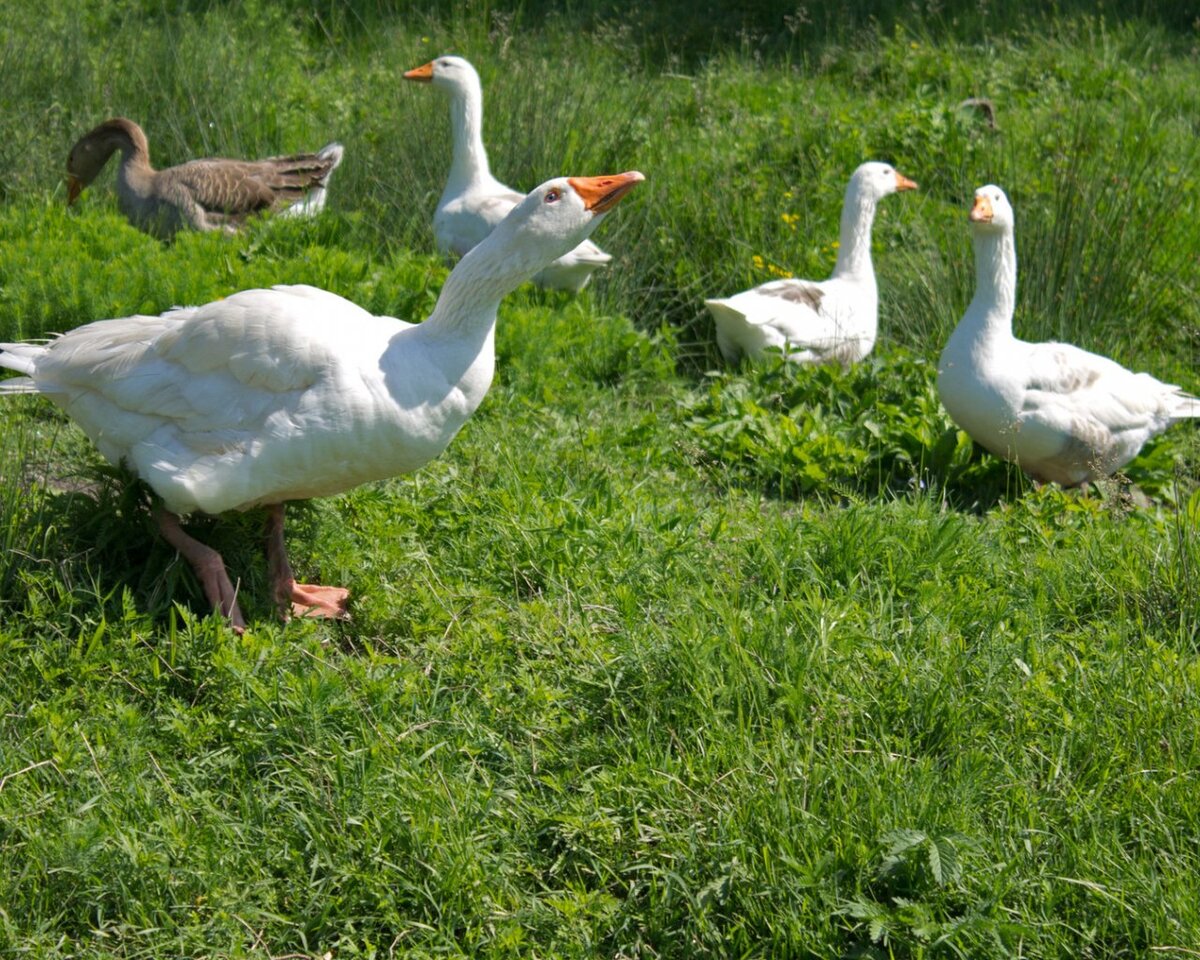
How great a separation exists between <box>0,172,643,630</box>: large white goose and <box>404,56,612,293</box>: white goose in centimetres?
336

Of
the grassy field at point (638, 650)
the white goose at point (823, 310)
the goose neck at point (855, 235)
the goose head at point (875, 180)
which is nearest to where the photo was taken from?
the grassy field at point (638, 650)

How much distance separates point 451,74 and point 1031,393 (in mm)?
4215

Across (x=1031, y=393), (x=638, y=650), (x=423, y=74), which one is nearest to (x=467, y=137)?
(x=423, y=74)

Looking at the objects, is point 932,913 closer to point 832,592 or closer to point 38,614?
point 832,592

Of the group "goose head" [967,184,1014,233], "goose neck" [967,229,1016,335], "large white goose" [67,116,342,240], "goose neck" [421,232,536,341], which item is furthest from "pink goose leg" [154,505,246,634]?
"large white goose" [67,116,342,240]

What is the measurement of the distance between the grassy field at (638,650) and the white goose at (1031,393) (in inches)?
10.4

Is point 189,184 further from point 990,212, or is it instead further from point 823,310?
point 990,212

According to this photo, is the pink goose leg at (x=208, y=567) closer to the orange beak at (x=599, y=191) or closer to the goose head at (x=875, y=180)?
the orange beak at (x=599, y=191)

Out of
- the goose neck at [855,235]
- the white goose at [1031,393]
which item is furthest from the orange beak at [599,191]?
the goose neck at [855,235]

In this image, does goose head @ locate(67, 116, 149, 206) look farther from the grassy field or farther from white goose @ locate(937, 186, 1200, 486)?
white goose @ locate(937, 186, 1200, 486)

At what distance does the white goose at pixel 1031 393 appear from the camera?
6.28 metres

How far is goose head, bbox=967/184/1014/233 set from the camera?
6445mm

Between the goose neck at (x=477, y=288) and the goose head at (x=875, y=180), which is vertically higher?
the goose neck at (x=477, y=288)

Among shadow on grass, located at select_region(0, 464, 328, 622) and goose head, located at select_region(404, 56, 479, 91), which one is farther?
goose head, located at select_region(404, 56, 479, 91)
